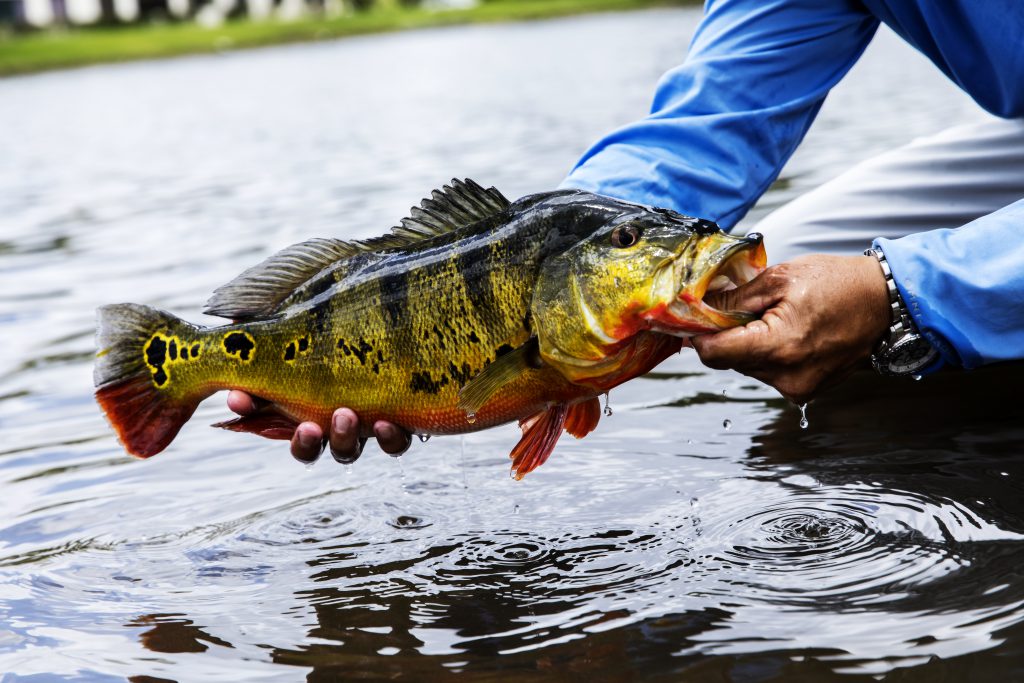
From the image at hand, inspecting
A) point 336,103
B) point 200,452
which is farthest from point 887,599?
point 336,103

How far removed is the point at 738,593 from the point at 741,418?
4.60 ft

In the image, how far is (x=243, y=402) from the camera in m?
3.19

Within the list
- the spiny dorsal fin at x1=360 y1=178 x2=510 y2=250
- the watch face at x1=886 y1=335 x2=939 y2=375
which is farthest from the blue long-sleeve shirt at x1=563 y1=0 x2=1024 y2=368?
the watch face at x1=886 y1=335 x2=939 y2=375

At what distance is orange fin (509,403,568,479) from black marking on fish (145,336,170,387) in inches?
36.2

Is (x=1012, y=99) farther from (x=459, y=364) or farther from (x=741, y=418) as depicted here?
(x=459, y=364)

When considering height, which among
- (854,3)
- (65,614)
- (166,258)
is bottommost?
(65,614)

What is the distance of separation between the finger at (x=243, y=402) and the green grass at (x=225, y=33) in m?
56.7

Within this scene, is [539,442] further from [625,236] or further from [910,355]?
[910,355]

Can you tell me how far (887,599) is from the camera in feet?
9.38

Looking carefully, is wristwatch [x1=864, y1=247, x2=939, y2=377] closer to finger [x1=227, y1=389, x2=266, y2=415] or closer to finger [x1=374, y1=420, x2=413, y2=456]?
finger [x1=374, y1=420, x2=413, y2=456]

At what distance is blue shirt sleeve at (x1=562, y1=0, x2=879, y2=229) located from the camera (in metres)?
3.86

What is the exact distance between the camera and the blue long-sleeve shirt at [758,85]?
3758mm

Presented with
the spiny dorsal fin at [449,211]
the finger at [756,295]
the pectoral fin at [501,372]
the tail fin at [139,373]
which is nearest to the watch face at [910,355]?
the finger at [756,295]

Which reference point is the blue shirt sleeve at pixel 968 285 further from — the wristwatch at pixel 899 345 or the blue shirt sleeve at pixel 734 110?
the blue shirt sleeve at pixel 734 110
